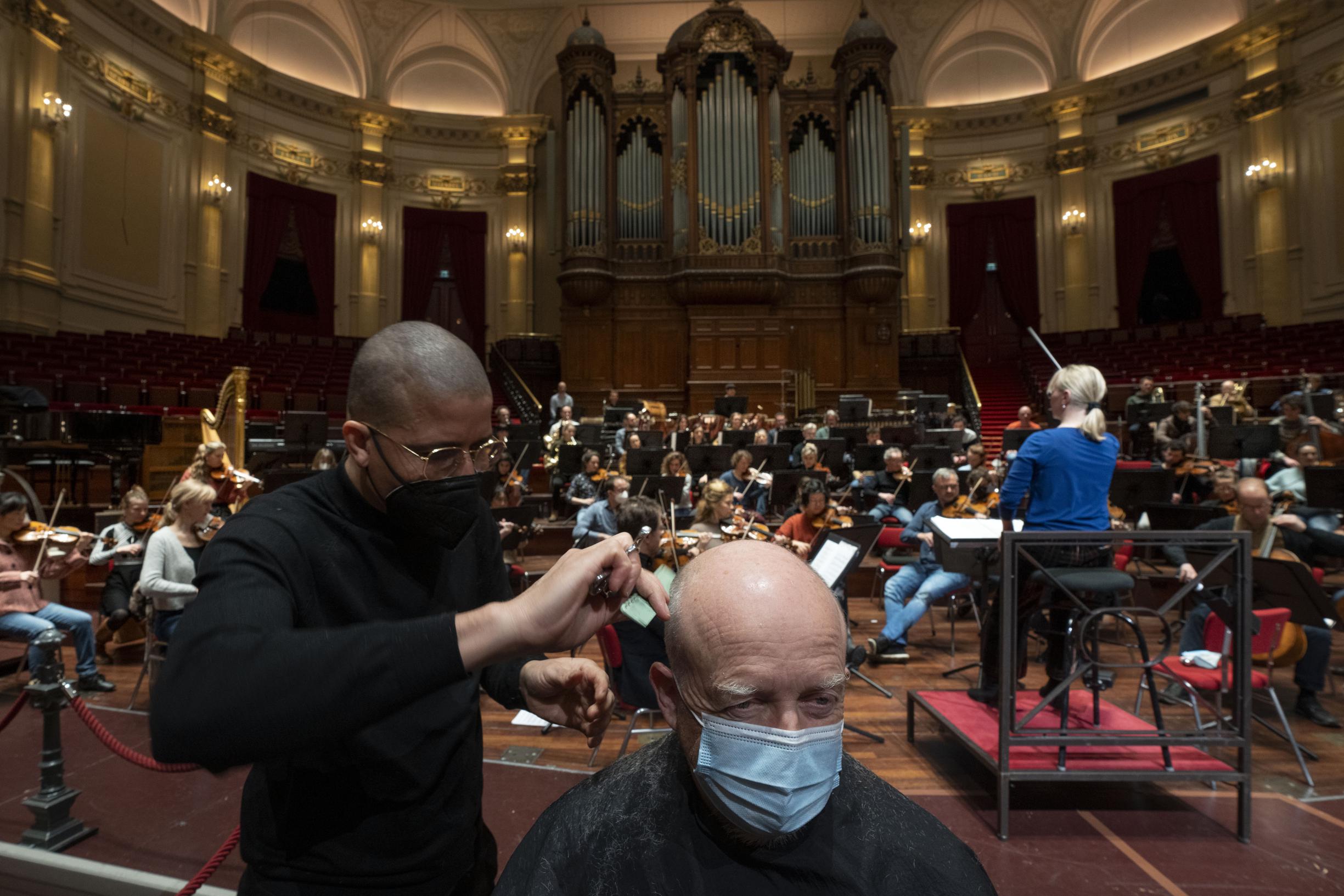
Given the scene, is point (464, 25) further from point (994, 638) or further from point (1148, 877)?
point (1148, 877)

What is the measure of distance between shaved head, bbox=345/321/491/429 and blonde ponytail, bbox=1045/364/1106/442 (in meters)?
2.97

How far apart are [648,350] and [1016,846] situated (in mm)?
12718

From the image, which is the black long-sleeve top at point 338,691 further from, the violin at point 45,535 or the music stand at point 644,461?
the music stand at point 644,461

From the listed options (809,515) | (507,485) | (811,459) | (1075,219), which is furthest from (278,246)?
(1075,219)

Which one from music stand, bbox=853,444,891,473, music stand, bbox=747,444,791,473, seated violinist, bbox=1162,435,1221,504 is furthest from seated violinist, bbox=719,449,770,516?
seated violinist, bbox=1162,435,1221,504

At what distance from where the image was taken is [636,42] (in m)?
17.5

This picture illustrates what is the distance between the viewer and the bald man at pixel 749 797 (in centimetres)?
106

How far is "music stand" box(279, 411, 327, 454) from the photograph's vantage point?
32.3 feet

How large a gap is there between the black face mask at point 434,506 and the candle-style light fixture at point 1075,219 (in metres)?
17.9

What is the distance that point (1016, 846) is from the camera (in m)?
2.90

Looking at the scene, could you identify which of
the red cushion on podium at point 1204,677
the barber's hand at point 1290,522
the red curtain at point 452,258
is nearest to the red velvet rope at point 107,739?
the red cushion on podium at point 1204,677

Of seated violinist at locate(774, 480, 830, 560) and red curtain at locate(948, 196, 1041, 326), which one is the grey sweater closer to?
seated violinist at locate(774, 480, 830, 560)

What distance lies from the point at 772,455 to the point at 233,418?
21.6ft

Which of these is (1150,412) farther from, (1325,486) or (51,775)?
(51,775)
